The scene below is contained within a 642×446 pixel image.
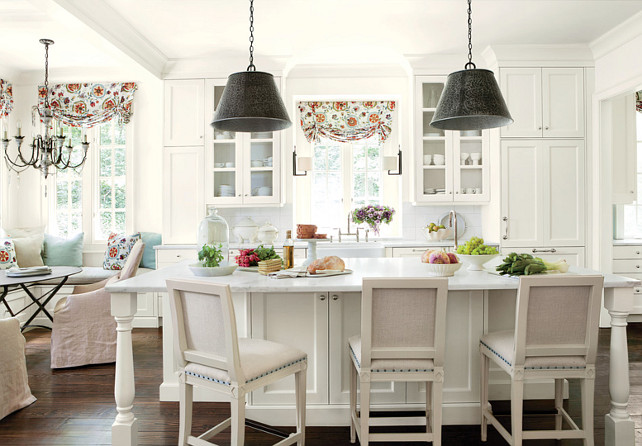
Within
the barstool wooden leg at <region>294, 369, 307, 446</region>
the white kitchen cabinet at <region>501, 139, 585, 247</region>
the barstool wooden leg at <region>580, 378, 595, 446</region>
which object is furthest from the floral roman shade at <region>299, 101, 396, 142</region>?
the barstool wooden leg at <region>580, 378, 595, 446</region>

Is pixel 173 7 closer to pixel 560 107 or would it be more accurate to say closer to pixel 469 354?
pixel 469 354

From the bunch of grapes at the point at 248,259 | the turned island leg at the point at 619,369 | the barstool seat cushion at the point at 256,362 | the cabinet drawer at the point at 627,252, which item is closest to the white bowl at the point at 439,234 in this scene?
the cabinet drawer at the point at 627,252

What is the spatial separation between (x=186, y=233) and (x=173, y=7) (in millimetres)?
2189

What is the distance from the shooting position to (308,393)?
8.31ft

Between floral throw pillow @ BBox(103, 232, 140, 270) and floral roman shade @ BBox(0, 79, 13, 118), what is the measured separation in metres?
1.87

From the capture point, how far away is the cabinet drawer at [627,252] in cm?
462

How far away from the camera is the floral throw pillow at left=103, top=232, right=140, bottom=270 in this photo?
489cm

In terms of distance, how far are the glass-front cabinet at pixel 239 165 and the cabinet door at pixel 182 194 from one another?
0.12 meters

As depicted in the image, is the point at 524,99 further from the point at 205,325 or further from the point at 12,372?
the point at 12,372

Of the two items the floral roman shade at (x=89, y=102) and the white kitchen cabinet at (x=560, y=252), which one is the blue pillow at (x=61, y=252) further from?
the white kitchen cabinet at (x=560, y=252)

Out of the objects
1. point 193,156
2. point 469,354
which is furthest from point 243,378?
point 193,156

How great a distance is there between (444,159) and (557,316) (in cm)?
302

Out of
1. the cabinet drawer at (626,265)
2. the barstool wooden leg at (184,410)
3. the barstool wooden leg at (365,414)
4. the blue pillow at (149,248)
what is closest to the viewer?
Result: the barstool wooden leg at (365,414)

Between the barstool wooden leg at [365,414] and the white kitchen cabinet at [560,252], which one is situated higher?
the white kitchen cabinet at [560,252]
